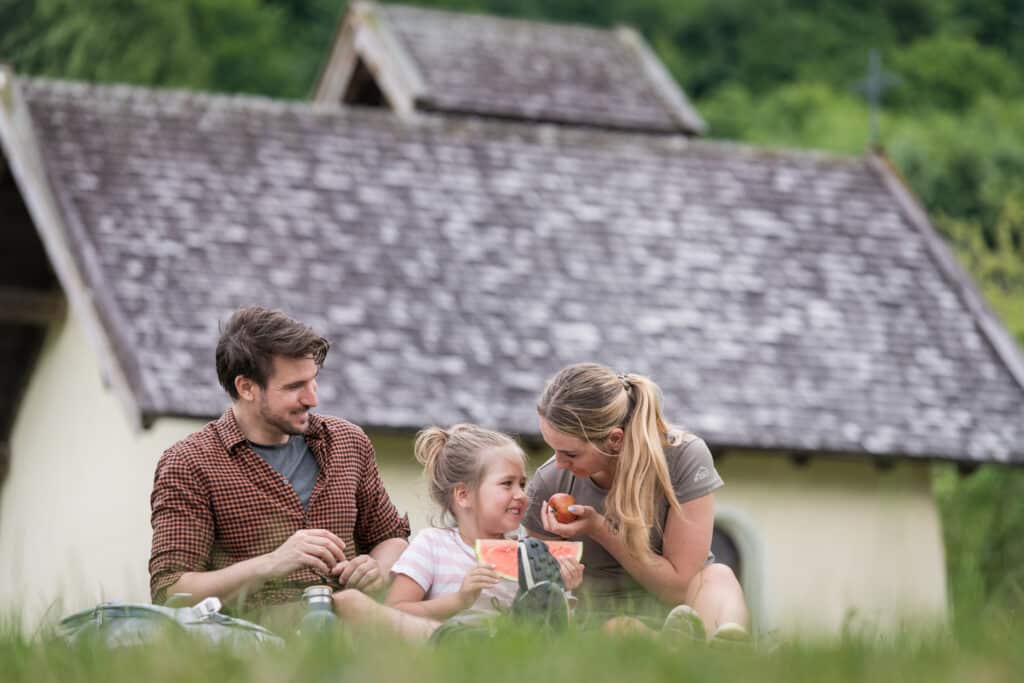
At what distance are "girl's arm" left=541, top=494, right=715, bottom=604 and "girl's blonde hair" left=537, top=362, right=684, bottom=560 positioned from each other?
1.5 inches

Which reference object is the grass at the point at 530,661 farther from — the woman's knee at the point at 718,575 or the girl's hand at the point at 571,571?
the woman's knee at the point at 718,575

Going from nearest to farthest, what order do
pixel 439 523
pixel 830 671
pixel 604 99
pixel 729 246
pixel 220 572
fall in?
pixel 830 671 < pixel 220 572 < pixel 439 523 < pixel 729 246 < pixel 604 99


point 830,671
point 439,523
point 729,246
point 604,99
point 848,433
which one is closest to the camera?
point 830,671

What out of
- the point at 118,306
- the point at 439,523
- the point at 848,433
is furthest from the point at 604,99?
the point at 439,523

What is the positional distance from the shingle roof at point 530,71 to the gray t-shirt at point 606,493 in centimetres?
1208

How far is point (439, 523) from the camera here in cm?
603

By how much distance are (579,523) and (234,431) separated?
1052 millimetres

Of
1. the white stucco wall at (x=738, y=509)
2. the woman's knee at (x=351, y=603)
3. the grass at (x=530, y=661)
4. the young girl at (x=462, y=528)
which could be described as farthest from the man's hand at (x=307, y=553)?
the white stucco wall at (x=738, y=509)

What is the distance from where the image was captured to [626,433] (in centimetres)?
588

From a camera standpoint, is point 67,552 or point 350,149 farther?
point 350,149

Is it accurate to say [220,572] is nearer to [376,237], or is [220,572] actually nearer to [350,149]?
[376,237]

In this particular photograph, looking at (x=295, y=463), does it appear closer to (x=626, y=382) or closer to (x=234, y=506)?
(x=234, y=506)

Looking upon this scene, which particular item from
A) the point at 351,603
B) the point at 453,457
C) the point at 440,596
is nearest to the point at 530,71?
the point at 453,457

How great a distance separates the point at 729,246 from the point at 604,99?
10.5ft
